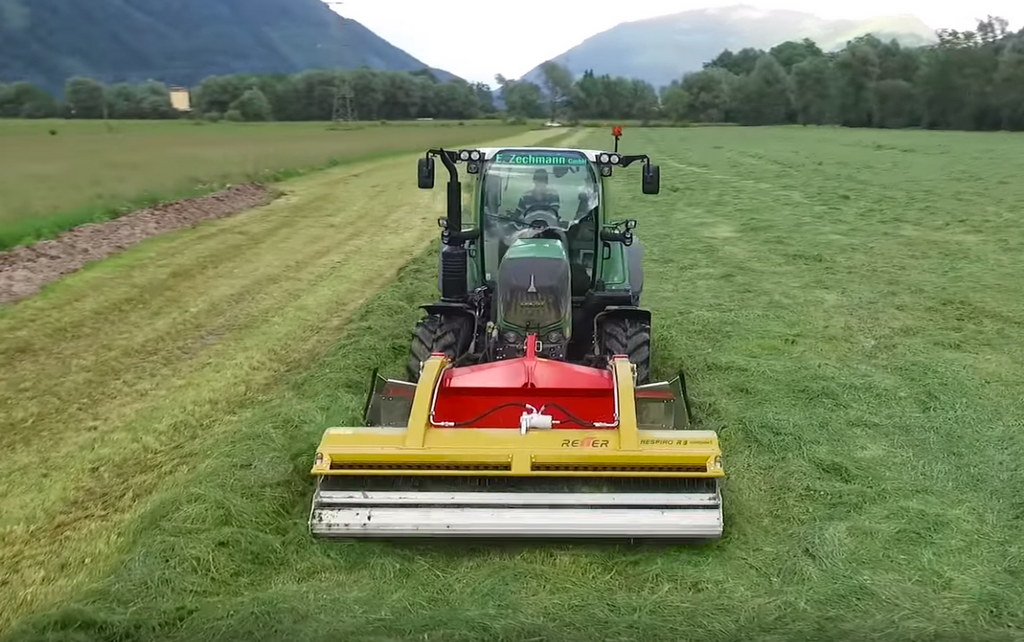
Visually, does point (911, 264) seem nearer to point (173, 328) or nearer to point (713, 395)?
point (713, 395)

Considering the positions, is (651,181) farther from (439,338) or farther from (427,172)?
(439,338)

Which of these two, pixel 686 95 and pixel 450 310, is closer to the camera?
pixel 450 310

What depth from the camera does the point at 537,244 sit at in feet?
19.6

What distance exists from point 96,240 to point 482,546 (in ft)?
35.5

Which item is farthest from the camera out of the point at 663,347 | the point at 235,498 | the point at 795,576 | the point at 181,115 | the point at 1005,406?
the point at 181,115

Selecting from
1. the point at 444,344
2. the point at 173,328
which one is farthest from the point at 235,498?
the point at 173,328

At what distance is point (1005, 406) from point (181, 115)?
208 feet


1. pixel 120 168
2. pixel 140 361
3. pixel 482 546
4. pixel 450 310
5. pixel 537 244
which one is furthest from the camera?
pixel 120 168

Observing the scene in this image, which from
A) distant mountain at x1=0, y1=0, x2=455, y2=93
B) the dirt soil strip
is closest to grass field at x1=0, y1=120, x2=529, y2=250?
the dirt soil strip

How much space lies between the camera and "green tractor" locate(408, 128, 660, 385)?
20.2 ft

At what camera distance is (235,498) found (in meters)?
4.61

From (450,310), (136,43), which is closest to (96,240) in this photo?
(450,310)

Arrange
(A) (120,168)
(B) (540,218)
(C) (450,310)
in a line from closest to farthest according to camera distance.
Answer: (C) (450,310) → (B) (540,218) → (A) (120,168)

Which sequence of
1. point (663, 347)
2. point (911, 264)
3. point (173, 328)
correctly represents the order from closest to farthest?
point (663, 347)
point (173, 328)
point (911, 264)
